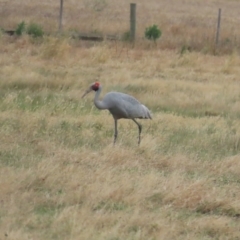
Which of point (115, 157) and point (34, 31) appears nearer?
point (115, 157)

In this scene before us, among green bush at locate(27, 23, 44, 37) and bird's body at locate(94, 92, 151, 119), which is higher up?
bird's body at locate(94, 92, 151, 119)

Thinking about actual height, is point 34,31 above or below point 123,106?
below

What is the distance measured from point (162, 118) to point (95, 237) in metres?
5.92

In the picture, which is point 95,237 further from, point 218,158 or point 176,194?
point 218,158

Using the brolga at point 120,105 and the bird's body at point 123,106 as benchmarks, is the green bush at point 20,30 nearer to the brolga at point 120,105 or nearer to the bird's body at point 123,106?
the brolga at point 120,105

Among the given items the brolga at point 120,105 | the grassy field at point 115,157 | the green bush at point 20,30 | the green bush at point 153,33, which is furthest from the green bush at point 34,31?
the brolga at point 120,105

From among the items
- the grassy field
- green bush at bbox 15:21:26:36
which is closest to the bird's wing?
the grassy field

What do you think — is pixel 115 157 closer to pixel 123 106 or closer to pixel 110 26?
pixel 123 106

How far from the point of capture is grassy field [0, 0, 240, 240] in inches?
259

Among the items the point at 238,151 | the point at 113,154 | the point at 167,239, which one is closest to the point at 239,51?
the point at 238,151

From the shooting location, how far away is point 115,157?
875 cm

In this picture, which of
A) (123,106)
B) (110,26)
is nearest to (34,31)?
(110,26)

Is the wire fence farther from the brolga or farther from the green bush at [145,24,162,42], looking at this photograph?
the brolga

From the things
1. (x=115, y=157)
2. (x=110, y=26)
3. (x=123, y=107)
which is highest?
(x=123, y=107)
